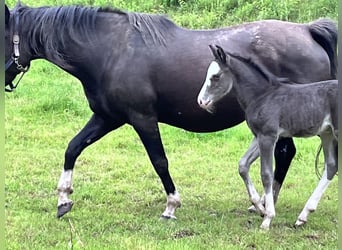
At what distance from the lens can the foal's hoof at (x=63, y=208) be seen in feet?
15.7

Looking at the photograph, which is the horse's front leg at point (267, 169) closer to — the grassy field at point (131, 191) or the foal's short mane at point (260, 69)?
the grassy field at point (131, 191)

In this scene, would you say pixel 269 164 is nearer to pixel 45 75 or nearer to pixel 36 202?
pixel 36 202

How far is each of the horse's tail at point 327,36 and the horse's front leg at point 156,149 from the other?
1.50m

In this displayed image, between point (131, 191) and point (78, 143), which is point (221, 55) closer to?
point (78, 143)

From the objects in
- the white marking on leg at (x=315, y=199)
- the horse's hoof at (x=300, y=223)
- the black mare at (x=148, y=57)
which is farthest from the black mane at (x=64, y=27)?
the horse's hoof at (x=300, y=223)

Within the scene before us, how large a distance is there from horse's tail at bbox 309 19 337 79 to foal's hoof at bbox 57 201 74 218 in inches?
93.6

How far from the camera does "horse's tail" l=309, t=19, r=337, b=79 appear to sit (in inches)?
193

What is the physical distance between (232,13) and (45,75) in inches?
152

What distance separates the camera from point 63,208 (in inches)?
190

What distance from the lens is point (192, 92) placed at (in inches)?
185

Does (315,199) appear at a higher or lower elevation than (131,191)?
higher

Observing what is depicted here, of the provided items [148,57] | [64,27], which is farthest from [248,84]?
[64,27]

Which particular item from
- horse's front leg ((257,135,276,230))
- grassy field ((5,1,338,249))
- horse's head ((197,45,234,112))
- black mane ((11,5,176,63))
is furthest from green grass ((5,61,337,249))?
black mane ((11,5,176,63))

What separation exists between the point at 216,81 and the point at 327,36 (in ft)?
3.93
